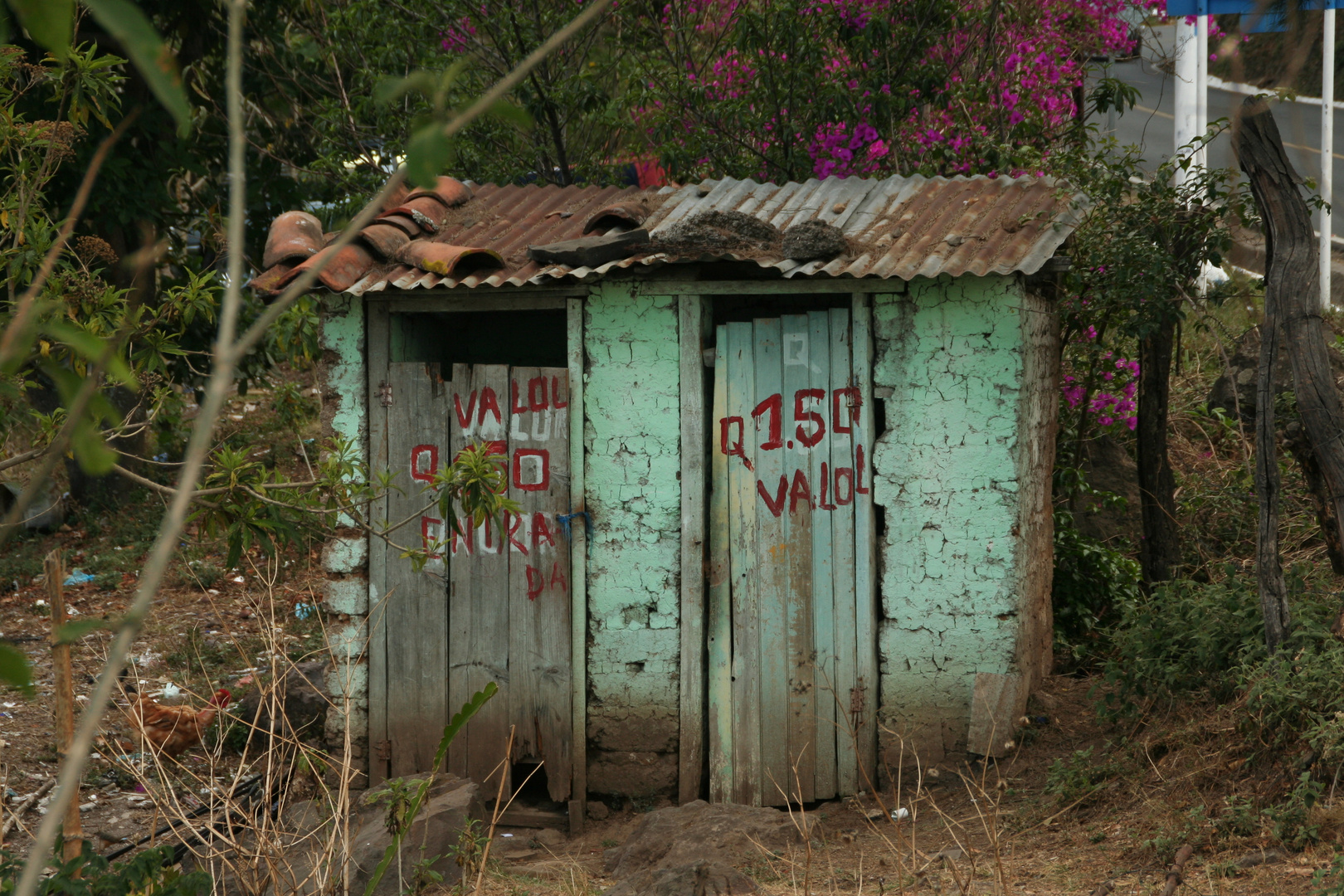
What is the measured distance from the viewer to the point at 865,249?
15.4 ft

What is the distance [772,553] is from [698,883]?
1.60 meters

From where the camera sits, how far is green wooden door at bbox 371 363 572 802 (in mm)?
5008

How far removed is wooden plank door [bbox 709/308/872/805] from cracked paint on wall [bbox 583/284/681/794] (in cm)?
21

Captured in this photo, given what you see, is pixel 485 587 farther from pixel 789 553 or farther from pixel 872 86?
pixel 872 86

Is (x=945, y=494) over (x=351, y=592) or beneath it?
over

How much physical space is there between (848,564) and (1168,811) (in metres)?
1.54

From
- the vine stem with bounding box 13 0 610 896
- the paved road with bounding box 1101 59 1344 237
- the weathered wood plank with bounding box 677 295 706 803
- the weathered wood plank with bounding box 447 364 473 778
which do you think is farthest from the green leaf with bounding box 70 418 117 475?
the weathered wood plank with bounding box 447 364 473 778

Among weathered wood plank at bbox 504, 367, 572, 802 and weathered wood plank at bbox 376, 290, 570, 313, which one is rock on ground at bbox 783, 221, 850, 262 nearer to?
weathered wood plank at bbox 376, 290, 570, 313

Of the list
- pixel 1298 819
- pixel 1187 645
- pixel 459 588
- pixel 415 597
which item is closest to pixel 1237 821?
pixel 1298 819

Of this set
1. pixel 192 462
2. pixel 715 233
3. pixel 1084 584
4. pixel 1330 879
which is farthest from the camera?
pixel 1084 584

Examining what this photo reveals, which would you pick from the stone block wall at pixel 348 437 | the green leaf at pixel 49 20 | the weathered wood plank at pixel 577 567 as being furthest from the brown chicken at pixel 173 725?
the green leaf at pixel 49 20

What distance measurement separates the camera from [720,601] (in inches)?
194

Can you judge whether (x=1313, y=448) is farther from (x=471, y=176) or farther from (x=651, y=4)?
(x=471, y=176)

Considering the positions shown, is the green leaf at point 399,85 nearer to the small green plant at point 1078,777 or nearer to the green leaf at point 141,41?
the green leaf at point 141,41
